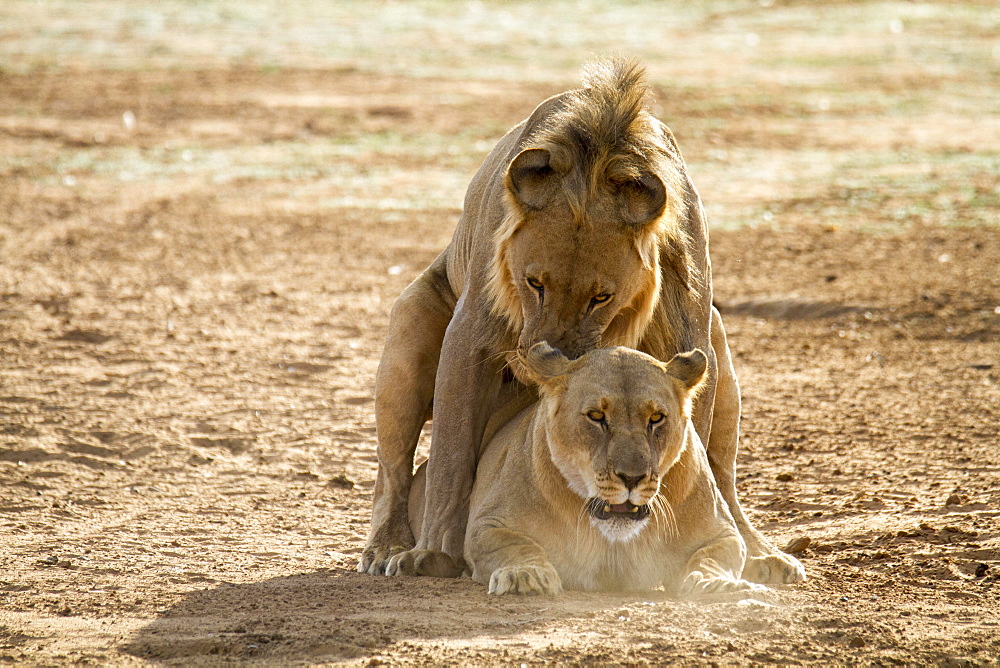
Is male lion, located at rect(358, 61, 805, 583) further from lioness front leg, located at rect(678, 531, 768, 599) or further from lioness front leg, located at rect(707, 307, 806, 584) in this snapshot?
lioness front leg, located at rect(678, 531, 768, 599)

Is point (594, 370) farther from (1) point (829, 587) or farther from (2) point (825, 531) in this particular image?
(2) point (825, 531)

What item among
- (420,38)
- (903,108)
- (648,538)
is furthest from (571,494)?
(420,38)

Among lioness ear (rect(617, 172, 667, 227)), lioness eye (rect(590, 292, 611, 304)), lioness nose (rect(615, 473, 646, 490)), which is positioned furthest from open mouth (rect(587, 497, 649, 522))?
lioness ear (rect(617, 172, 667, 227))

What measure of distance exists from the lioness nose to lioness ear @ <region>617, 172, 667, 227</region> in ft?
3.81

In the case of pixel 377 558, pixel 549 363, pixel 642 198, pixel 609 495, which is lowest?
pixel 377 558

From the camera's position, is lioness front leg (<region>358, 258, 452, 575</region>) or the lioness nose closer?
the lioness nose

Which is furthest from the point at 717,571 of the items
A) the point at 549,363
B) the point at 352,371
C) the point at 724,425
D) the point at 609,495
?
the point at 352,371

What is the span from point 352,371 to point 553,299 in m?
4.44

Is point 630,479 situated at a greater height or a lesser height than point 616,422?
lesser

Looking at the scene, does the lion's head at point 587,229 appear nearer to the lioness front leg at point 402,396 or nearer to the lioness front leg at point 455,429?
the lioness front leg at point 455,429

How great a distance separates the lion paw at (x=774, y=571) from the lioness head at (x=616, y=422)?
67 cm

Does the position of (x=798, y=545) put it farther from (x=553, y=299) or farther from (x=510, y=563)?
(x=553, y=299)

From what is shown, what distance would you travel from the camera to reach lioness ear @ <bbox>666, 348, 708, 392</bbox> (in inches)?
207

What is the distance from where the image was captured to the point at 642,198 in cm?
552
